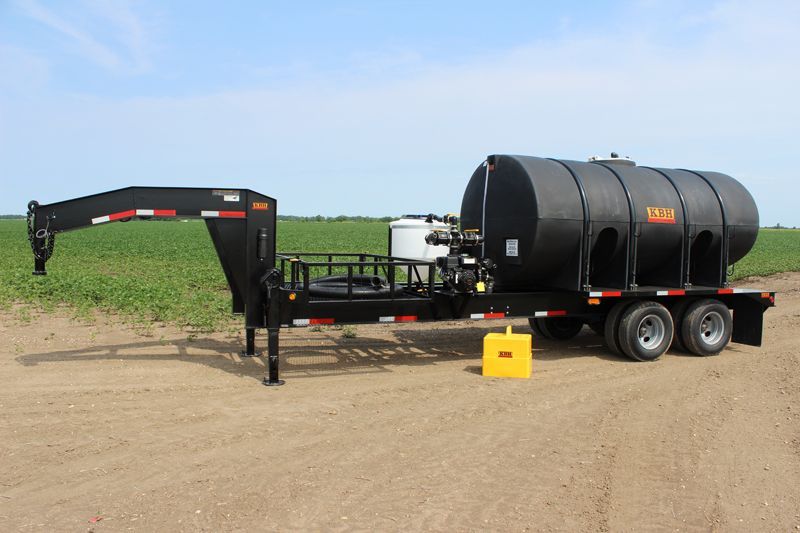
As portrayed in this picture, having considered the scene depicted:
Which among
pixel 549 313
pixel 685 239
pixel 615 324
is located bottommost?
pixel 615 324

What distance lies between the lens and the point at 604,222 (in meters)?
9.64

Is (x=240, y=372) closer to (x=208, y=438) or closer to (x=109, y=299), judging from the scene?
(x=208, y=438)

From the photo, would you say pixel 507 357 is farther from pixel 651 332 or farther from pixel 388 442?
pixel 388 442

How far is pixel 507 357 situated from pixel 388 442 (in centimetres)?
310

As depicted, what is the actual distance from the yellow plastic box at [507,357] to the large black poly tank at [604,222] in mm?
1195

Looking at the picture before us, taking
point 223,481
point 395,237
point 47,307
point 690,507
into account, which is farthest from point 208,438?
point 47,307

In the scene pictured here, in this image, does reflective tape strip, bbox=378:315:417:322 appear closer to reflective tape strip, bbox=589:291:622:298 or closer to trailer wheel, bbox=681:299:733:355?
reflective tape strip, bbox=589:291:622:298

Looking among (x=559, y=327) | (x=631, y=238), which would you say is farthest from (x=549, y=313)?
(x=559, y=327)

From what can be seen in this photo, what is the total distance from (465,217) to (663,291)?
3.07 m

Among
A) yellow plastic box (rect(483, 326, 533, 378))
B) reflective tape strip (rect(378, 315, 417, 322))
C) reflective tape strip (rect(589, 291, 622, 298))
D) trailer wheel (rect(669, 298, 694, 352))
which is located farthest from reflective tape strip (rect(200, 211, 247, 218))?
trailer wheel (rect(669, 298, 694, 352))

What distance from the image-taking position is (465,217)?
34.9ft

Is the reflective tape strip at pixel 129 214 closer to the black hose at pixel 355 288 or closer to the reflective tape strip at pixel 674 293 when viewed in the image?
the black hose at pixel 355 288

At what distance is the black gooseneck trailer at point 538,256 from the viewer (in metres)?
8.13

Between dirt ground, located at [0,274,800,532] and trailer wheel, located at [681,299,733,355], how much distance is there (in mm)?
252
